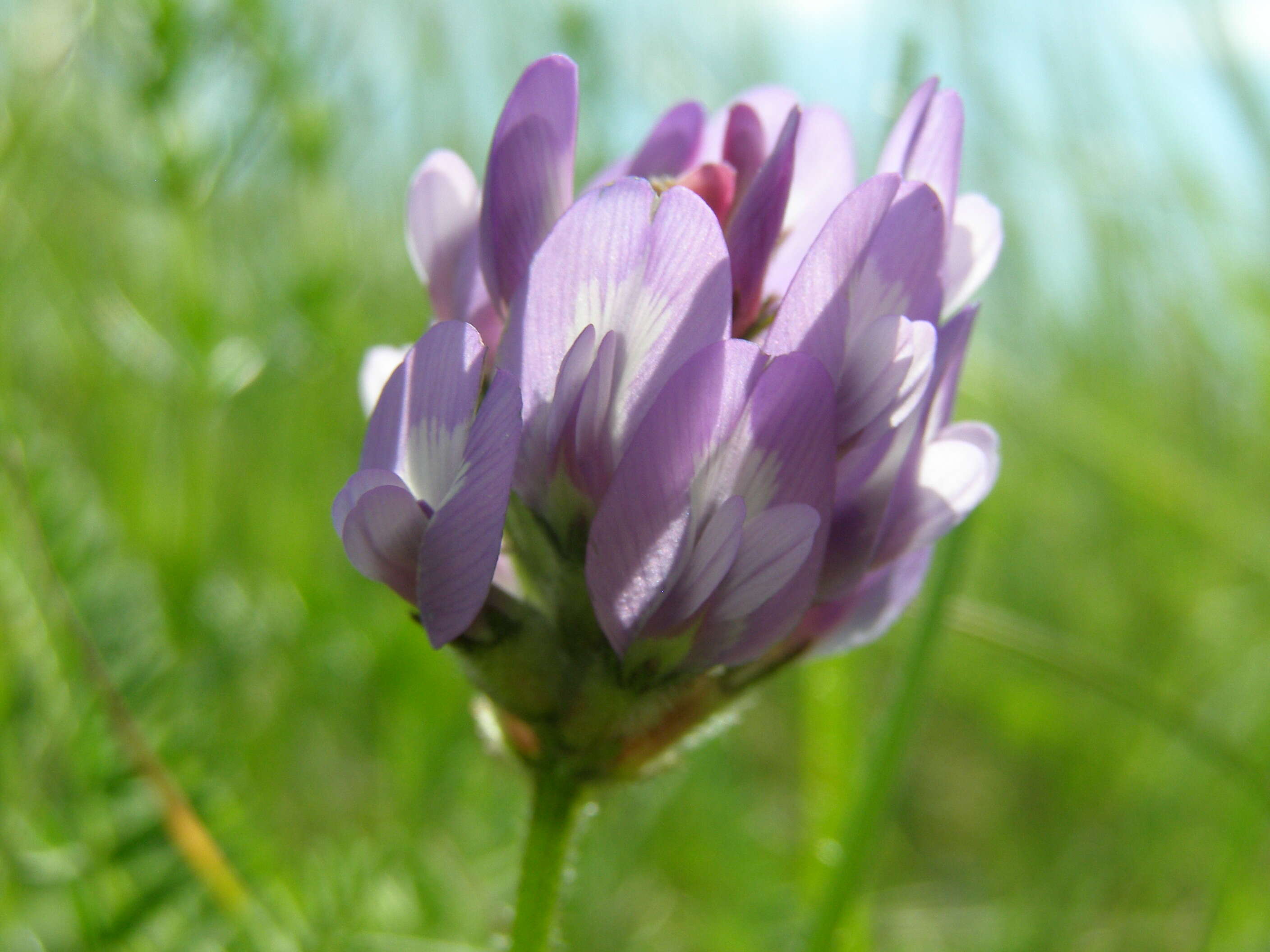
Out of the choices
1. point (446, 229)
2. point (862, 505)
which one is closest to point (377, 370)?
point (446, 229)

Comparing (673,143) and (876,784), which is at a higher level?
(673,143)

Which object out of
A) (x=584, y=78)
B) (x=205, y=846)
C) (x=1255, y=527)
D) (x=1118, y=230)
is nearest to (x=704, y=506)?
(x=205, y=846)

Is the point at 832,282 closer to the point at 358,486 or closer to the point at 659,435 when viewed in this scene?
the point at 659,435

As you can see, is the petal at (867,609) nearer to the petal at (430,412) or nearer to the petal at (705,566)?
the petal at (705,566)

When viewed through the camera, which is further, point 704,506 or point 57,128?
point 57,128

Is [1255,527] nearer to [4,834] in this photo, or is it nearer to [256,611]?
[256,611]

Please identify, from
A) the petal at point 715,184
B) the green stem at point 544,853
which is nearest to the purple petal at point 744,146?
the petal at point 715,184
